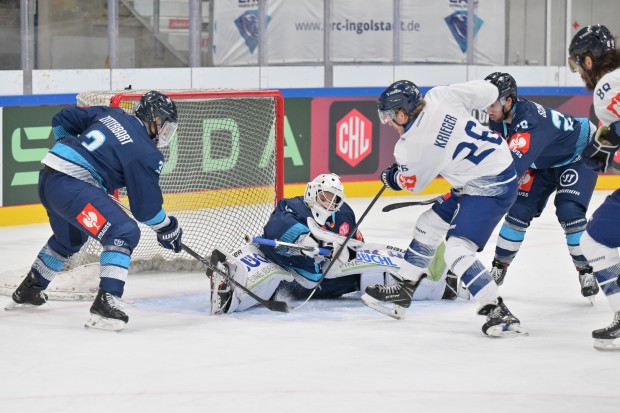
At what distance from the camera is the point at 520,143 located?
5.25 m

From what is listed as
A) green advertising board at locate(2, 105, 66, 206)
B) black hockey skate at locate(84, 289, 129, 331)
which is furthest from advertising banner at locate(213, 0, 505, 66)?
black hockey skate at locate(84, 289, 129, 331)

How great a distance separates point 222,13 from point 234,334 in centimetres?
522

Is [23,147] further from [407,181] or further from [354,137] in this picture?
[407,181]

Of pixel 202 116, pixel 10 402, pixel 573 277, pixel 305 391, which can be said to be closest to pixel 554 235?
pixel 573 277

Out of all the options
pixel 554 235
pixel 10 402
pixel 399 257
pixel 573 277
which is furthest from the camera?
pixel 554 235

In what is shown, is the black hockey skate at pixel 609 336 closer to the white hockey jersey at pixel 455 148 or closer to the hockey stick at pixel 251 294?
the white hockey jersey at pixel 455 148

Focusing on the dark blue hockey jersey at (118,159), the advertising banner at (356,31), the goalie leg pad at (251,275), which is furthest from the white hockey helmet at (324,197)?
the advertising banner at (356,31)

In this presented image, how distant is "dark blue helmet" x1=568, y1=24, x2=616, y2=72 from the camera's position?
4.49m

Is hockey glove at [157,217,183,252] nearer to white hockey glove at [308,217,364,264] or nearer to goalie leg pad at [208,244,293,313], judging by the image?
goalie leg pad at [208,244,293,313]

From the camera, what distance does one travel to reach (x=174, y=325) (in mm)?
5012

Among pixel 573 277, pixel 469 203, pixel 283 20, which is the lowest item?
pixel 573 277

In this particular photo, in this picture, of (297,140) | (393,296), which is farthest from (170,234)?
(297,140)

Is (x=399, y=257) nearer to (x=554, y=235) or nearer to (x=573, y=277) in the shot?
(x=573, y=277)

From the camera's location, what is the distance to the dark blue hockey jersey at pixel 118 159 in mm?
4816
